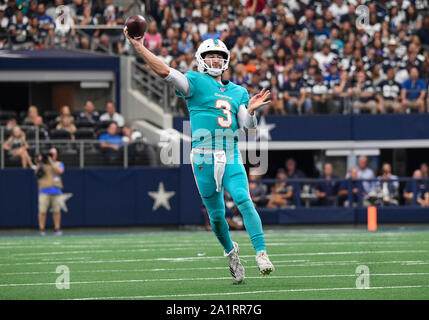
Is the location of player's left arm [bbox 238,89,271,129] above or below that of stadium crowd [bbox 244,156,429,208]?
above

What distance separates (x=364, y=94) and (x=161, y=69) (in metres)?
14.2

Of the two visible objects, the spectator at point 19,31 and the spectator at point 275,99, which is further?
the spectator at point 19,31

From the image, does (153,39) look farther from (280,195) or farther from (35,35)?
(280,195)

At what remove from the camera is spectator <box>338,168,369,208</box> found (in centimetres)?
2194

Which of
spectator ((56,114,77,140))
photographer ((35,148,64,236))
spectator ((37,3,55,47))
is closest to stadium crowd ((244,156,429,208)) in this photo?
spectator ((56,114,77,140))

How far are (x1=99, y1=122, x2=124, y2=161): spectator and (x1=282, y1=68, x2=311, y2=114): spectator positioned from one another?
3.98 meters

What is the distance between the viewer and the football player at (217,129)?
9086 millimetres

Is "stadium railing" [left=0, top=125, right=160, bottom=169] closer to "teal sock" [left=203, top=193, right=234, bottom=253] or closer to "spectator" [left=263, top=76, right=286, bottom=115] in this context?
"spectator" [left=263, top=76, right=286, bottom=115]

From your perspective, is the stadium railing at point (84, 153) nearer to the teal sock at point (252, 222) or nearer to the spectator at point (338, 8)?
the spectator at point (338, 8)

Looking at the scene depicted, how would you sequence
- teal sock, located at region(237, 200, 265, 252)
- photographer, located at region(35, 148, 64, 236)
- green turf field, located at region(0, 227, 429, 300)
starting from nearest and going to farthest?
green turf field, located at region(0, 227, 429, 300) → teal sock, located at region(237, 200, 265, 252) → photographer, located at region(35, 148, 64, 236)

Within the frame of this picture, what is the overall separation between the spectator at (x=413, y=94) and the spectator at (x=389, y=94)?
5.9 inches

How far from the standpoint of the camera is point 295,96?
22.6 meters

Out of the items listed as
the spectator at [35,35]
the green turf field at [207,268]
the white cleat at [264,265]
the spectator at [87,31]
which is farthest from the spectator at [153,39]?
the white cleat at [264,265]
